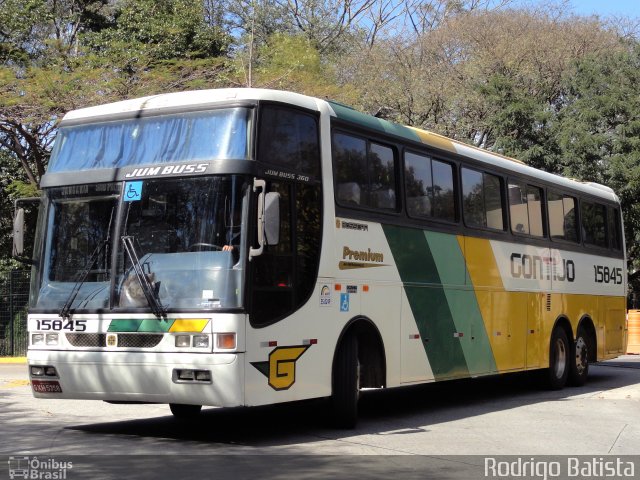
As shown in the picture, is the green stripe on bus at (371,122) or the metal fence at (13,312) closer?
the green stripe on bus at (371,122)

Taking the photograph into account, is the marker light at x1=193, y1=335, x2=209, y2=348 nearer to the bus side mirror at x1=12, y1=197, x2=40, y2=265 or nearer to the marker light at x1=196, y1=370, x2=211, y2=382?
the marker light at x1=196, y1=370, x2=211, y2=382

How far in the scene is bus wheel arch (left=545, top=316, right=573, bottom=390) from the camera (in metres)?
15.9

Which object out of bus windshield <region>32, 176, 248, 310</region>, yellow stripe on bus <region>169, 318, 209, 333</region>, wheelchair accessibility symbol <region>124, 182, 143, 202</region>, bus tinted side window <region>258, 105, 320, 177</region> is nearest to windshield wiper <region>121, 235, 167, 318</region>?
bus windshield <region>32, 176, 248, 310</region>

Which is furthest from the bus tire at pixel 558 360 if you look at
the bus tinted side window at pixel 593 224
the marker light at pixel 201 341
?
the marker light at pixel 201 341

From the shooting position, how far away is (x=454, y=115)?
113ft

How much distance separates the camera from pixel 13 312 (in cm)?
2445

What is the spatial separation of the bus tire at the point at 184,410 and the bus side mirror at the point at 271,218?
3.21m

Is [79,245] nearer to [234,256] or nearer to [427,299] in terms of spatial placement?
[234,256]

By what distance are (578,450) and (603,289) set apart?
30.7 feet

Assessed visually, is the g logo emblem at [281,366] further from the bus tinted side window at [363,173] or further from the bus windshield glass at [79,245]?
the bus tinted side window at [363,173]

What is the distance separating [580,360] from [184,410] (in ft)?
28.6

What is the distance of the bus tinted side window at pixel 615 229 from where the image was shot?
60.9 ft

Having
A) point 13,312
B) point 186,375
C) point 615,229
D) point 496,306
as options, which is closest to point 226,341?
point 186,375

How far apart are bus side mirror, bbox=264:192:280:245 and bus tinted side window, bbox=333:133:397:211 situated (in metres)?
1.42
